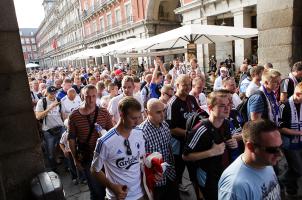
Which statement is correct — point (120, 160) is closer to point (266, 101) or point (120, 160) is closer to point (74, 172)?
point (266, 101)

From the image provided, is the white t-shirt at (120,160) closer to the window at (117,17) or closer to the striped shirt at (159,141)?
the striped shirt at (159,141)

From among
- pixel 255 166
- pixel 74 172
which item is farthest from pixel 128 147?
pixel 74 172

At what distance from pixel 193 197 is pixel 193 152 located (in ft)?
5.47

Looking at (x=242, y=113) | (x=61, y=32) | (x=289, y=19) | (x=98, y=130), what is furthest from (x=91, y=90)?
(x=61, y=32)

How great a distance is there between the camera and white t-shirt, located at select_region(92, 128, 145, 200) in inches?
106

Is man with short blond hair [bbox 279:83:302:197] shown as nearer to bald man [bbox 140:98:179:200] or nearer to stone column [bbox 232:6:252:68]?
bald man [bbox 140:98:179:200]

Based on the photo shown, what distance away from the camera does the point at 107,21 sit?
3638cm

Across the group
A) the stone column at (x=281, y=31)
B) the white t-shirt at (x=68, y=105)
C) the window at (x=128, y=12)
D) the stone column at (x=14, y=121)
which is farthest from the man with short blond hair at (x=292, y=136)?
the window at (x=128, y=12)

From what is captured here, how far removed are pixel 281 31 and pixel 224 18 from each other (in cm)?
1000

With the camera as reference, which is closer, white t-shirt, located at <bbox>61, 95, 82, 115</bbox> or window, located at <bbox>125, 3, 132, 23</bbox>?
white t-shirt, located at <bbox>61, 95, 82, 115</bbox>

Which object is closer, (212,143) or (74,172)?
(212,143)

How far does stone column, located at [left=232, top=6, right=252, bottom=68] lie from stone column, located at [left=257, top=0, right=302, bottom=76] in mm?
6818

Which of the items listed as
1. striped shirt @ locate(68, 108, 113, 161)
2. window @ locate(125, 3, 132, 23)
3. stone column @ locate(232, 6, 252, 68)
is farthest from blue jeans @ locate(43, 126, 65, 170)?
window @ locate(125, 3, 132, 23)

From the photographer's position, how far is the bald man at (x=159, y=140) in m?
3.36
